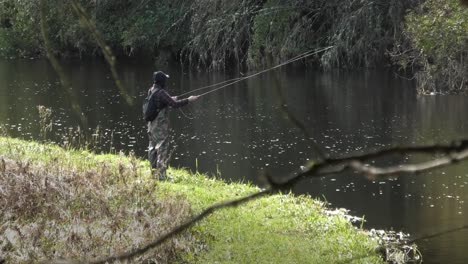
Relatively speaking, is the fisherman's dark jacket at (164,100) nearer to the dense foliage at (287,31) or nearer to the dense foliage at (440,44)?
the dense foliage at (287,31)

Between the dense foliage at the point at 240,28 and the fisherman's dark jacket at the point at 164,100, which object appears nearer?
the fisherman's dark jacket at the point at 164,100

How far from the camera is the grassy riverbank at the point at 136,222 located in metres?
7.00

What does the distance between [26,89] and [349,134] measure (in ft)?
43.1

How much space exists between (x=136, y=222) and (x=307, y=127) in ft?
38.3

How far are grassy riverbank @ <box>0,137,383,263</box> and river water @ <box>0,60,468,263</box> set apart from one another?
2.68 feet

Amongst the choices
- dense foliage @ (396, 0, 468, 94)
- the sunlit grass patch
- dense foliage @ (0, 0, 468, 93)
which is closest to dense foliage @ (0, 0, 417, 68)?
dense foliage @ (0, 0, 468, 93)

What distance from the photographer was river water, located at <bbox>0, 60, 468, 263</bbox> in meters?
11.8

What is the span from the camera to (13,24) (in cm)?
3878

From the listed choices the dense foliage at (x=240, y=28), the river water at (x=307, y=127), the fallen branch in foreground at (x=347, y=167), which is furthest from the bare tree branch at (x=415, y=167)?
the dense foliage at (x=240, y=28)

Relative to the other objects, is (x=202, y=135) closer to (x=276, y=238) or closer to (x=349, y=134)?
(x=349, y=134)

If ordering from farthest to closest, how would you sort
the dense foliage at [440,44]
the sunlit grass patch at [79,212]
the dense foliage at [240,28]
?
the dense foliage at [240,28], the dense foliage at [440,44], the sunlit grass patch at [79,212]

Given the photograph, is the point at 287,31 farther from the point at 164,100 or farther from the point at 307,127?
the point at 164,100

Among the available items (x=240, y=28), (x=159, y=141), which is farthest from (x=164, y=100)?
(x=240, y=28)

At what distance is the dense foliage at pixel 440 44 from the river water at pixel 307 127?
24.1 inches
